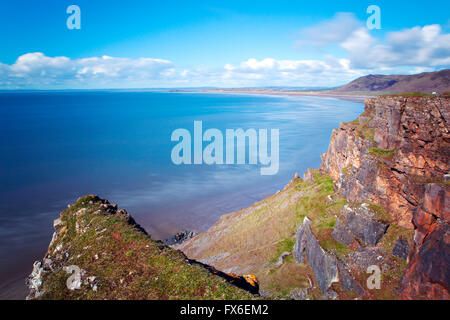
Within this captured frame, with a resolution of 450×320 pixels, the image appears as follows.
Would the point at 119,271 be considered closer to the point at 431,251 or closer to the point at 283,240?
the point at 431,251

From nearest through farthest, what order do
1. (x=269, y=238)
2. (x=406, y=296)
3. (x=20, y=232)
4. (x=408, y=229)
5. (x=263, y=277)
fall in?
(x=406, y=296), (x=408, y=229), (x=263, y=277), (x=269, y=238), (x=20, y=232)

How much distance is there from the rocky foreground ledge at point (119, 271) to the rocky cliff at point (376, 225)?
24.0 ft

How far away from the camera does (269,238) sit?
35.8m

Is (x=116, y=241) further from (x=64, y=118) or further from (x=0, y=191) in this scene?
(x=64, y=118)

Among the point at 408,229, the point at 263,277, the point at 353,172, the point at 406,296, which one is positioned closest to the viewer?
the point at 406,296

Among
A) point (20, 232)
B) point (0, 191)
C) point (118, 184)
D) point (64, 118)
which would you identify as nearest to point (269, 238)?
point (20, 232)

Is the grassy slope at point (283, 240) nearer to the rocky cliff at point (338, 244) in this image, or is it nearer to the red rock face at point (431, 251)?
the rocky cliff at point (338, 244)

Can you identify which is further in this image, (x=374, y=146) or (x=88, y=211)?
(x=374, y=146)

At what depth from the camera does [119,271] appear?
16062mm

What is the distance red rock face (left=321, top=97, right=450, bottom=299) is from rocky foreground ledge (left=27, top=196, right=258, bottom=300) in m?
11.4

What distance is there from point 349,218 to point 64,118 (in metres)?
182

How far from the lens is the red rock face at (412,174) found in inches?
675

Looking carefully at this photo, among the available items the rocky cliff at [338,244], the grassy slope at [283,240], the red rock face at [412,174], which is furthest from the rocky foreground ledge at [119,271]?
the red rock face at [412,174]

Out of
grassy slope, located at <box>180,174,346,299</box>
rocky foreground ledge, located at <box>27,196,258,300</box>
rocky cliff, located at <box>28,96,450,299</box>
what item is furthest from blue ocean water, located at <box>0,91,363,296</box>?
rocky foreground ledge, located at <box>27,196,258,300</box>
